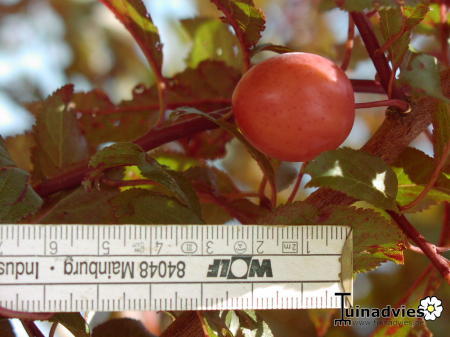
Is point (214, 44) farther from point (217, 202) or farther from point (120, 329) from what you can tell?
point (120, 329)

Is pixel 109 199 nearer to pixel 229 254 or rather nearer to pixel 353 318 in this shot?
pixel 229 254

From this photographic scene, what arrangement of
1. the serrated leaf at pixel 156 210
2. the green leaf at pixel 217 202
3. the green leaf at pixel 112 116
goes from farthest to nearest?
the green leaf at pixel 112 116, the green leaf at pixel 217 202, the serrated leaf at pixel 156 210

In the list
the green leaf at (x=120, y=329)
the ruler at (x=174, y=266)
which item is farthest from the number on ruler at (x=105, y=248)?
the green leaf at (x=120, y=329)

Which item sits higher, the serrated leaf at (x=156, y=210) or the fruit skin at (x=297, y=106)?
the fruit skin at (x=297, y=106)

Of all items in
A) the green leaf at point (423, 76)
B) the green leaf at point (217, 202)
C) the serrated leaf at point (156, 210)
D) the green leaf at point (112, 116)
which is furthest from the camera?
the green leaf at point (112, 116)

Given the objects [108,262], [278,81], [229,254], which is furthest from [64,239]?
[278,81]

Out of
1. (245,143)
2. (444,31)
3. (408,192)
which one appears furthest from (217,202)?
(444,31)

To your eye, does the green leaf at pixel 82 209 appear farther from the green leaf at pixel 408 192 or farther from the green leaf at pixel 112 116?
the green leaf at pixel 408 192

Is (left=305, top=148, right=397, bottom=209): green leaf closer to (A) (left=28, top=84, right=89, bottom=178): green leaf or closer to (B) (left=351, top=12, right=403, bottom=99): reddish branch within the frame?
(B) (left=351, top=12, right=403, bottom=99): reddish branch
